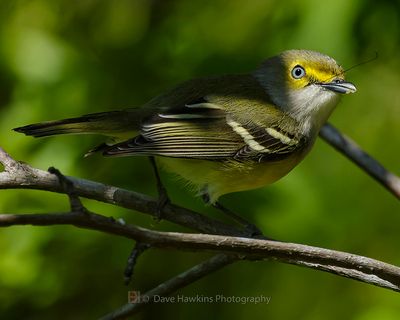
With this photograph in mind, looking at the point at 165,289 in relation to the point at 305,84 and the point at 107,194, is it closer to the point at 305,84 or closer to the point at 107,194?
the point at 107,194

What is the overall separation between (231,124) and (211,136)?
17 centimetres

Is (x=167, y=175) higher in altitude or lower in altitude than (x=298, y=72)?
lower

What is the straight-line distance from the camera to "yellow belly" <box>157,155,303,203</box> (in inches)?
146

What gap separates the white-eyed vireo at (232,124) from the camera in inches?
142

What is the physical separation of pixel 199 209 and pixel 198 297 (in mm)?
873

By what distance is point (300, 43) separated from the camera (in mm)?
4270

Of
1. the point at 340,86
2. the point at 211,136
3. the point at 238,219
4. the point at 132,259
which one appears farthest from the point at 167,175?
the point at 132,259

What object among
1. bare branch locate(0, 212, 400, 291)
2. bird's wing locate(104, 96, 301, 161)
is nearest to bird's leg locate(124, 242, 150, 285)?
bare branch locate(0, 212, 400, 291)

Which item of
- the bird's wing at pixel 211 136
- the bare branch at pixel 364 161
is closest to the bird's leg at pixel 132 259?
the bird's wing at pixel 211 136

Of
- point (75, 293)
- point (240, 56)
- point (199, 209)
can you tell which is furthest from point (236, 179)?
point (75, 293)

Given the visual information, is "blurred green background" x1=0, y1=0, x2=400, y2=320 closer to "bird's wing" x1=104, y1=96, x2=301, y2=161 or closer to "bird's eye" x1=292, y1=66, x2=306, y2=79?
"bird's eye" x1=292, y1=66, x2=306, y2=79

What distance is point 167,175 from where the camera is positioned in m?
4.02

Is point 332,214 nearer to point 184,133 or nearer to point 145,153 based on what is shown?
point 184,133

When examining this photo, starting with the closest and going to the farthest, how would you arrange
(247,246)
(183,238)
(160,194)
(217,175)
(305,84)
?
(183,238), (247,246), (160,194), (217,175), (305,84)
